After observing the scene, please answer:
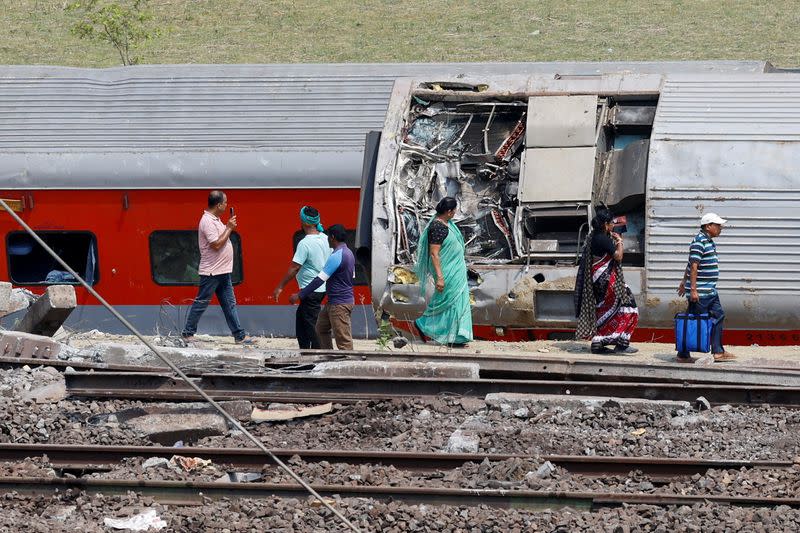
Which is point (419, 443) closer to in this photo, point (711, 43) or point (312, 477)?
point (312, 477)

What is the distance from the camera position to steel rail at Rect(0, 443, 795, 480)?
26.8 feet

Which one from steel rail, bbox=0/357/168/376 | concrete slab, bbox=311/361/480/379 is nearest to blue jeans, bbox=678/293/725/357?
concrete slab, bbox=311/361/480/379

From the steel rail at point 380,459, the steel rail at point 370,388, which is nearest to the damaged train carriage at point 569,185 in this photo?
the steel rail at point 370,388

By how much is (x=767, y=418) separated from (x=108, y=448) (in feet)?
15.5

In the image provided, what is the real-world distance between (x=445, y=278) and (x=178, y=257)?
3.87 meters

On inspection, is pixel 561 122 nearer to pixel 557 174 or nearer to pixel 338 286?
pixel 557 174

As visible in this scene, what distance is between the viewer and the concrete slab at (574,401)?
9.56m

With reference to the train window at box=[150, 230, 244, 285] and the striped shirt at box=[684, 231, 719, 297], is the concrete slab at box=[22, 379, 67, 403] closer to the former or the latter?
the train window at box=[150, 230, 244, 285]

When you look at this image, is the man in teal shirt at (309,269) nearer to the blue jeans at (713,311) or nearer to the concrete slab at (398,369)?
the concrete slab at (398,369)

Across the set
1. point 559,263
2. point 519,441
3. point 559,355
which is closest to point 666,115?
point 559,263

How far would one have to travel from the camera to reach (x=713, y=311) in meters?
11.6

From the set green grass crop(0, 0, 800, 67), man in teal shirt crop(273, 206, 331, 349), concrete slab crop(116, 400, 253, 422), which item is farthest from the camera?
green grass crop(0, 0, 800, 67)

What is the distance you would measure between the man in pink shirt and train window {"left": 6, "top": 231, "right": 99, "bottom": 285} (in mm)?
2343

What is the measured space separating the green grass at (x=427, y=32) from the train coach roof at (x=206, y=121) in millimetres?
15900
